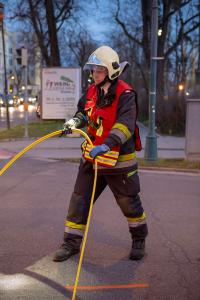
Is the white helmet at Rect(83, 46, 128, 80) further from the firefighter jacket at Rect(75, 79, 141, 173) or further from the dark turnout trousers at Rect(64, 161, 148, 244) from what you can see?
the dark turnout trousers at Rect(64, 161, 148, 244)

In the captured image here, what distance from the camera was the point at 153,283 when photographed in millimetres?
4145

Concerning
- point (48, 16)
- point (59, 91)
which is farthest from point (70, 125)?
point (48, 16)

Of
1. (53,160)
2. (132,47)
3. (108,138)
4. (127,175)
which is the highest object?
(132,47)

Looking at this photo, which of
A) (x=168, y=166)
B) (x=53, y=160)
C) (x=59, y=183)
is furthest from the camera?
(x=53, y=160)

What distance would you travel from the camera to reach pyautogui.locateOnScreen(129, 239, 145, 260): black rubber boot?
15.4 feet

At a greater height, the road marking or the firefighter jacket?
the firefighter jacket

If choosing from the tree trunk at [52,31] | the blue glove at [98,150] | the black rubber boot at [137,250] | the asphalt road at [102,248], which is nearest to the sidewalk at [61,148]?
the asphalt road at [102,248]

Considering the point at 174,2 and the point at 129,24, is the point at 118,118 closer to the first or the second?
the point at 174,2

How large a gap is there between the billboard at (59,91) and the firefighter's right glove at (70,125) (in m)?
15.0

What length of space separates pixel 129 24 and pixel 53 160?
25.8m

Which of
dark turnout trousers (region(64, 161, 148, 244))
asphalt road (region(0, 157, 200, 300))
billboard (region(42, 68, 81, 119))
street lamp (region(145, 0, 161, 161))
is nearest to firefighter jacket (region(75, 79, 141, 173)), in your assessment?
dark turnout trousers (region(64, 161, 148, 244))

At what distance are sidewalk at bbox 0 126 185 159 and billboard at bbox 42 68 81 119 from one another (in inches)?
105

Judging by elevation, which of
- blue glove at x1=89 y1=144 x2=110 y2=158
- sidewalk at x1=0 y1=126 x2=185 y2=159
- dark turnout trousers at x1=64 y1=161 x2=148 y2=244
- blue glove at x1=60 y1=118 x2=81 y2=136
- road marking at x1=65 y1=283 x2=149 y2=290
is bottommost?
sidewalk at x1=0 y1=126 x2=185 y2=159

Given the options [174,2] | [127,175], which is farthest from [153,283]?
[174,2]
